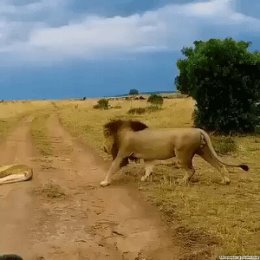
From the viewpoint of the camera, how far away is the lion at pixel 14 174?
1098 cm

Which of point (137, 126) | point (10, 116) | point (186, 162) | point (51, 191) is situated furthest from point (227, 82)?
point (10, 116)

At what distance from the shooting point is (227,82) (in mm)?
20016

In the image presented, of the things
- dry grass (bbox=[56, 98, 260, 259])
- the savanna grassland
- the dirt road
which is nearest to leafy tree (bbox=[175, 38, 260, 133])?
the savanna grassland

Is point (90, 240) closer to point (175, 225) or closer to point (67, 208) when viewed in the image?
point (175, 225)

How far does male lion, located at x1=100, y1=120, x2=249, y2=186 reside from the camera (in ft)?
33.8

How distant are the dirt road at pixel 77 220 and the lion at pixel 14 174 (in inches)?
8.3

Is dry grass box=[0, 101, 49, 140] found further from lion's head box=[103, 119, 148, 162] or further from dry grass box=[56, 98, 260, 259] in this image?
dry grass box=[56, 98, 260, 259]

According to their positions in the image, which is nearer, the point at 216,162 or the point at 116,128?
the point at 216,162

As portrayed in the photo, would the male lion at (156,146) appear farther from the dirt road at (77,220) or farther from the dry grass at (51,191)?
the dry grass at (51,191)

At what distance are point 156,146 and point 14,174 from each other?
8.66 feet

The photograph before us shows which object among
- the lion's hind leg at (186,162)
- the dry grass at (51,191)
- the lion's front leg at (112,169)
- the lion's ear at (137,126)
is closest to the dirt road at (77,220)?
the dry grass at (51,191)

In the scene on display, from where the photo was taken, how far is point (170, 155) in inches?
413

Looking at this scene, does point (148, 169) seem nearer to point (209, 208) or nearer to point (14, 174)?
point (14, 174)

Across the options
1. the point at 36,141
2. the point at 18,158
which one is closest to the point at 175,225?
the point at 18,158
